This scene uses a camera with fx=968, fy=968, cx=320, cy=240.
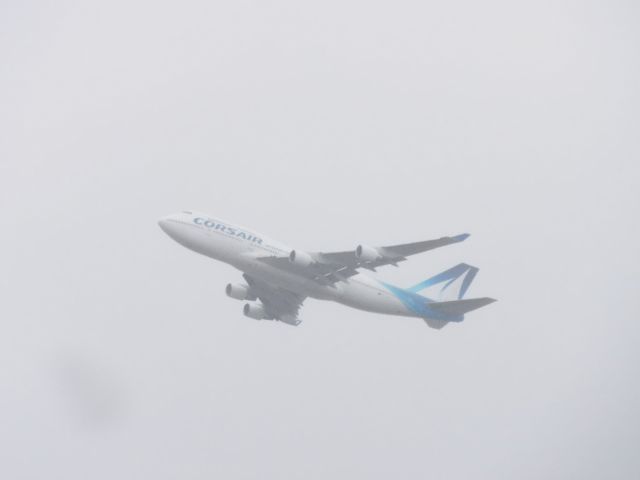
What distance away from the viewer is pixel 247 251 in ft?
180

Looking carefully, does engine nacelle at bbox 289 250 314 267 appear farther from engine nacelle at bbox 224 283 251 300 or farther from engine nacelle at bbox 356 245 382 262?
engine nacelle at bbox 224 283 251 300

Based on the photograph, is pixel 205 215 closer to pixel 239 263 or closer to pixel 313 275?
pixel 239 263

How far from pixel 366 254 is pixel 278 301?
38.4ft

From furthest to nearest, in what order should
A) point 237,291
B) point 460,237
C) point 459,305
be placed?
1. point 237,291
2. point 459,305
3. point 460,237

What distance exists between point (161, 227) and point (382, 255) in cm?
1276

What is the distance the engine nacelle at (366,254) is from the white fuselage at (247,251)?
13.4 feet

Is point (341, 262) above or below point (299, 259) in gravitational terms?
above

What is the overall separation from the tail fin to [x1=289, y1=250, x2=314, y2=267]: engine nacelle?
11.3m

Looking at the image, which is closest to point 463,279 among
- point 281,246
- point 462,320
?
point 462,320

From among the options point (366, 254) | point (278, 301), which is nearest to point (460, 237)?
point (366, 254)

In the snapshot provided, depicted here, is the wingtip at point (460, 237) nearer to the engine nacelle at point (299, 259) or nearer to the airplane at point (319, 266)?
the airplane at point (319, 266)

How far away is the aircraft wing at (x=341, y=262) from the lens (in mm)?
52688

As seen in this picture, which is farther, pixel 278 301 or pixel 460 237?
pixel 278 301

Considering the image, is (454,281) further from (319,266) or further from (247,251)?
(247,251)
